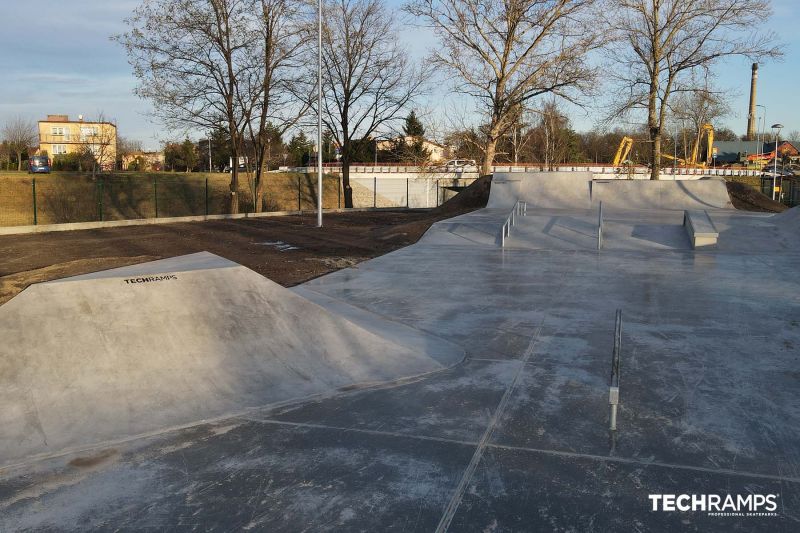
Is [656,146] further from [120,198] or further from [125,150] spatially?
[125,150]

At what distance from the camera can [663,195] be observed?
1071 inches

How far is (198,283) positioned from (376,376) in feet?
7.78

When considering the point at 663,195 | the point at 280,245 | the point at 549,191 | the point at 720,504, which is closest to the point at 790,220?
Result: the point at 663,195

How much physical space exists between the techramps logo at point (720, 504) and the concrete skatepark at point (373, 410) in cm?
7

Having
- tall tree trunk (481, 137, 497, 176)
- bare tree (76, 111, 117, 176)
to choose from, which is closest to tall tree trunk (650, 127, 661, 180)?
tall tree trunk (481, 137, 497, 176)

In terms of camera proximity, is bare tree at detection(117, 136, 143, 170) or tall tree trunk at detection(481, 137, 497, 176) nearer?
tall tree trunk at detection(481, 137, 497, 176)

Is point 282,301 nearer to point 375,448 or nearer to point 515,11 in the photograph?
point 375,448

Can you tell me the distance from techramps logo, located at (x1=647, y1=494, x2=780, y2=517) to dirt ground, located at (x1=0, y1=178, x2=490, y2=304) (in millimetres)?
7986

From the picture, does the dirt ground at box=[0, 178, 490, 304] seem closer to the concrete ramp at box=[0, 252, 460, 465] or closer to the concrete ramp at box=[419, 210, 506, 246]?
the concrete ramp at box=[419, 210, 506, 246]

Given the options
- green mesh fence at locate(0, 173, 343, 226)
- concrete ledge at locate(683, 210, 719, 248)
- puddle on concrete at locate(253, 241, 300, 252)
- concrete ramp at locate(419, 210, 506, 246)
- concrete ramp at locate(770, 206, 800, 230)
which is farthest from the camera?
green mesh fence at locate(0, 173, 343, 226)

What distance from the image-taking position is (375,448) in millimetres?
5055

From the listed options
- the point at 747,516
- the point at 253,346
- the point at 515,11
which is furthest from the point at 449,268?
the point at 515,11

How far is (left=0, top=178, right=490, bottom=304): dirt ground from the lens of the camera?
561 inches

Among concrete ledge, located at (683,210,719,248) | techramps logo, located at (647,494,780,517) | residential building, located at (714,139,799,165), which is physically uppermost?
residential building, located at (714,139,799,165)
